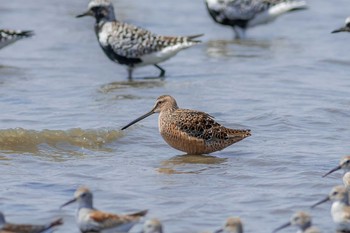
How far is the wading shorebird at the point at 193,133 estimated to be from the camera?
477 inches

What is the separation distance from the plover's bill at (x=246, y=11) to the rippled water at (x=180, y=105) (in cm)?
35

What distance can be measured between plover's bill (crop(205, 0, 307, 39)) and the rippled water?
35cm

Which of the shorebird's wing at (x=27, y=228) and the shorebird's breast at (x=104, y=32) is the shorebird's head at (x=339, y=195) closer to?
the shorebird's wing at (x=27, y=228)

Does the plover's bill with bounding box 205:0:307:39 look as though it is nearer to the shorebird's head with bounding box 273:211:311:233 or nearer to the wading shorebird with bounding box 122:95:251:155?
the wading shorebird with bounding box 122:95:251:155

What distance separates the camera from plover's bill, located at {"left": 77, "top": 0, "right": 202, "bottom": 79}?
57.0 ft

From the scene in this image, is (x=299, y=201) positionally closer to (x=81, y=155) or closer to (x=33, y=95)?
(x=81, y=155)

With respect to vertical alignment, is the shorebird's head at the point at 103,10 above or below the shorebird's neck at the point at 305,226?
above

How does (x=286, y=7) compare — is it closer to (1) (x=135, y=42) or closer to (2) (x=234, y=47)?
(2) (x=234, y=47)

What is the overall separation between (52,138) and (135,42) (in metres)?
4.93

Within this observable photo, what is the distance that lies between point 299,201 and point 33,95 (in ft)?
21.0

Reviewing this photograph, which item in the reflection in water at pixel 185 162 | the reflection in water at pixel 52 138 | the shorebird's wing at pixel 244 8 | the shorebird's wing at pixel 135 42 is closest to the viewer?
the reflection in water at pixel 185 162

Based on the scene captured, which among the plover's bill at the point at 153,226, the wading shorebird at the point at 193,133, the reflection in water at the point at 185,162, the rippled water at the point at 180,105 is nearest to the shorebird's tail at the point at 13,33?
the rippled water at the point at 180,105

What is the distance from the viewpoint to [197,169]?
38.0 feet

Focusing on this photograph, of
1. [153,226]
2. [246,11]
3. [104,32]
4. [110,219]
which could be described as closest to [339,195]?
[153,226]
